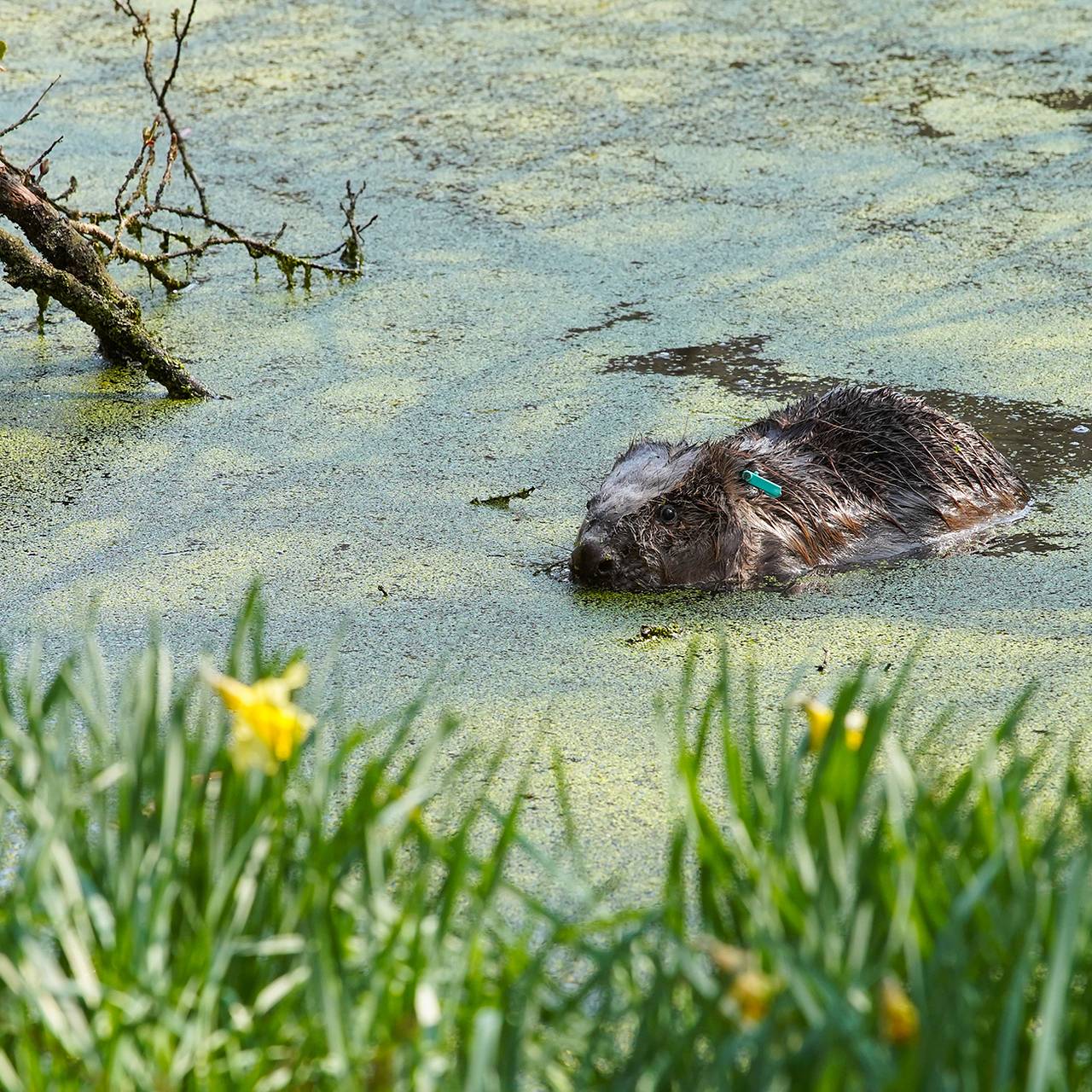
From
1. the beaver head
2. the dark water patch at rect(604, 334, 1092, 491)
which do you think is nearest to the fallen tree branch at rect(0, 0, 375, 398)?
the dark water patch at rect(604, 334, 1092, 491)

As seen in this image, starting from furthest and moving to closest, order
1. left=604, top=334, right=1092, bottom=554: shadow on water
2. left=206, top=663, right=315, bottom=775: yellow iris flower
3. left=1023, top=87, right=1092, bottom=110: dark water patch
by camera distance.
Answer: left=1023, top=87, right=1092, bottom=110: dark water patch
left=604, top=334, right=1092, bottom=554: shadow on water
left=206, top=663, right=315, bottom=775: yellow iris flower

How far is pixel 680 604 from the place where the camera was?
3.36 metres

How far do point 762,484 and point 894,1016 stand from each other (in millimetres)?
2355

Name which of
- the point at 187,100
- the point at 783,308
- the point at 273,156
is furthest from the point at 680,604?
the point at 187,100

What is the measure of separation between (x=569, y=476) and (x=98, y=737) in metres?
2.37

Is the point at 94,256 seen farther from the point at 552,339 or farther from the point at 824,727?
the point at 824,727

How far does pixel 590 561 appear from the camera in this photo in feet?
10.9

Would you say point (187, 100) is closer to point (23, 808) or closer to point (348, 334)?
point (348, 334)

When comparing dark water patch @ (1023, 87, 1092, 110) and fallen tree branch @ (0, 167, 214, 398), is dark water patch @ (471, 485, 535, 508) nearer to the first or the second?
fallen tree branch @ (0, 167, 214, 398)

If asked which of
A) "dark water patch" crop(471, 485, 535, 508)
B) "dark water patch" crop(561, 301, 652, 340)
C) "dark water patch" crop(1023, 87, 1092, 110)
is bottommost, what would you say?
"dark water patch" crop(471, 485, 535, 508)

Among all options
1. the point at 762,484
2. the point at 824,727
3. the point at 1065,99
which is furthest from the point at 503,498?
the point at 1065,99

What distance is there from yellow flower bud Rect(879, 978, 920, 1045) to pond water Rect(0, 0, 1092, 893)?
89 cm

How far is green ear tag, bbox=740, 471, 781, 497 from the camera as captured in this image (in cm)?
348

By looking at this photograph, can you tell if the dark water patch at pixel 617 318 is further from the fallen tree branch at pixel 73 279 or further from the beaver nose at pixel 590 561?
the beaver nose at pixel 590 561
